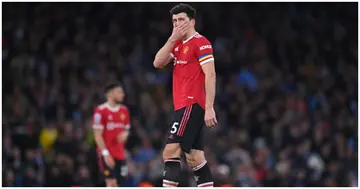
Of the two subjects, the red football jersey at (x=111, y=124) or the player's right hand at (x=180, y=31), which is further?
the red football jersey at (x=111, y=124)

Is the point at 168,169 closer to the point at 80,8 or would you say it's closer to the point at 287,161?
the point at 287,161

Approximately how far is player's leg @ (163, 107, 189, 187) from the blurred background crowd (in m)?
5.43

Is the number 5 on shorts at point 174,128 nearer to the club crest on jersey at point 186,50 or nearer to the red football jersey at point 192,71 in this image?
the red football jersey at point 192,71

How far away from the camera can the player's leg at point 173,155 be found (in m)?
7.50

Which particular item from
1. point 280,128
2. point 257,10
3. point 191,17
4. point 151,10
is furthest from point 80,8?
point 191,17

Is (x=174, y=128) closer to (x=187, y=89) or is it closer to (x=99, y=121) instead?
(x=187, y=89)

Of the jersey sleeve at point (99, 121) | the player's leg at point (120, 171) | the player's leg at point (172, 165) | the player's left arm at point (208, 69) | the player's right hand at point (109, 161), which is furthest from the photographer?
the player's leg at point (120, 171)

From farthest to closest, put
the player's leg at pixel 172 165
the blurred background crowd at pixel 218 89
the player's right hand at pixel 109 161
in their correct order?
1. the blurred background crowd at pixel 218 89
2. the player's right hand at pixel 109 161
3. the player's leg at pixel 172 165

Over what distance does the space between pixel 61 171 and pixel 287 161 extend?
4.37 metres

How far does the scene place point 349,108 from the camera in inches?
695

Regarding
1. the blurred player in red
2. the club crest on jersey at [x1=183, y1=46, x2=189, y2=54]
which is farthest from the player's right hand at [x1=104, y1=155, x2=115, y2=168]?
the club crest on jersey at [x1=183, y1=46, x2=189, y2=54]

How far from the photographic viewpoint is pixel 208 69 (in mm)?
7402

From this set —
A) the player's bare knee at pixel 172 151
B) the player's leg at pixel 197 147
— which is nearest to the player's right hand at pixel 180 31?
the player's leg at pixel 197 147

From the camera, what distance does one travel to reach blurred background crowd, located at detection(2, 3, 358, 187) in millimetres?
15008
